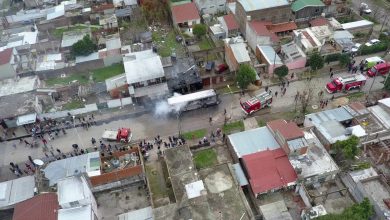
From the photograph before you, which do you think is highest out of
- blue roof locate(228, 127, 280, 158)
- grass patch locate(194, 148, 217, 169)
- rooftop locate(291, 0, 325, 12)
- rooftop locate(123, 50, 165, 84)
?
rooftop locate(291, 0, 325, 12)

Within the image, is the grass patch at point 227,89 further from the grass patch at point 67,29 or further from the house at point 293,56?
the grass patch at point 67,29

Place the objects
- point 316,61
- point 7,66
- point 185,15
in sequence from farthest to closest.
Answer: point 185,15 < point 7,66 < point 316,61

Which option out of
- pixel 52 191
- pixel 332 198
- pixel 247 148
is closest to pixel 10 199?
pixel 52 191

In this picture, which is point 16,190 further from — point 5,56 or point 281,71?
point 281,71

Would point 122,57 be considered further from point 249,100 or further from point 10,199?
point 10,199

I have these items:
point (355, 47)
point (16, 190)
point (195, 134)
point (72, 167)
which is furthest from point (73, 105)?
point (355, 47)

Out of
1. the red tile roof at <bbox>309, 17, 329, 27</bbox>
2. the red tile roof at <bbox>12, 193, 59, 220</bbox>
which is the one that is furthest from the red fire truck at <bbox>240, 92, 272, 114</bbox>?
the red tile roof at <bbox>12, 193, 59, 220</bbox>

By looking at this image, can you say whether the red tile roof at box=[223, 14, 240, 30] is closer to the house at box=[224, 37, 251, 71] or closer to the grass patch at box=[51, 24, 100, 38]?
the house at box=[224, 37, 251, 71]
